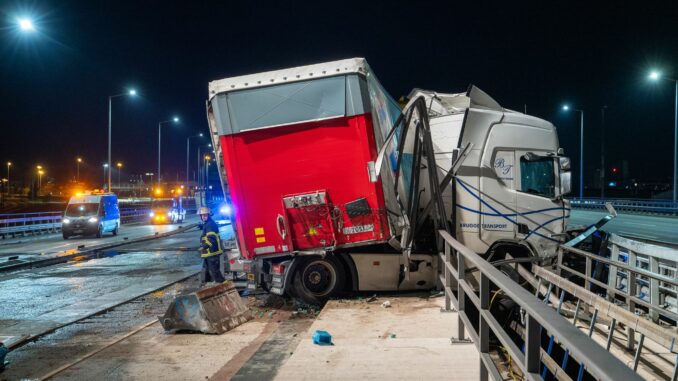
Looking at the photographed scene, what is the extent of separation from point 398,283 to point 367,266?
1.95 ft

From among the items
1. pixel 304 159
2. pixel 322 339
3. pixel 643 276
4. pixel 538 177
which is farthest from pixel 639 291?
pixel 304 159

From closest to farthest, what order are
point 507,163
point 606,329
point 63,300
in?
point 606,329
point 507,163
point 63,300

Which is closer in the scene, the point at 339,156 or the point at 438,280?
the point at 339,156

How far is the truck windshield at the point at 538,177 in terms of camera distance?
9305 millimetres

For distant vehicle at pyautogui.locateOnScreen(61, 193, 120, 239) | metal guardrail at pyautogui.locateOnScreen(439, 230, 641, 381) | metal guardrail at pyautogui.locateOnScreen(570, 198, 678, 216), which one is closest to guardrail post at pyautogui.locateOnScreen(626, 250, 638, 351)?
metal guardrail at pyautogui.locateOnScreen(439, 230, 641, 381)

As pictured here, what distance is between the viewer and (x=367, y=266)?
27.7 ft

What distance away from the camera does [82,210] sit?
2641cm

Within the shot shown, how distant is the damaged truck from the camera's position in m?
7.56

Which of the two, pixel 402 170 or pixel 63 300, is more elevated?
pixel 402 170

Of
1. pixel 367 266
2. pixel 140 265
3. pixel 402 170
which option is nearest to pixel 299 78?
pixel 402 170

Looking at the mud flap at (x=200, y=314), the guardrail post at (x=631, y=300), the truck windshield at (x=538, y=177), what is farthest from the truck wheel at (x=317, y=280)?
the guardrail post at (x=631, y=300)

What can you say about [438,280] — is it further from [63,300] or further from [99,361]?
[63,300]

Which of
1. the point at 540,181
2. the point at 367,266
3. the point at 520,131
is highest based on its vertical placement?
the point at 520,131

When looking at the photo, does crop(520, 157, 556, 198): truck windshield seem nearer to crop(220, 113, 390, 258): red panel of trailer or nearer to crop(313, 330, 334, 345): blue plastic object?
crop(220, 113, 390, 258): red panel of trailer
